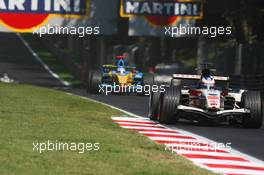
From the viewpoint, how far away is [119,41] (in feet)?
227

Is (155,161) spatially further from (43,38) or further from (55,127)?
(43,38)

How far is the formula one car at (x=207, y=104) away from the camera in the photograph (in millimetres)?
19516

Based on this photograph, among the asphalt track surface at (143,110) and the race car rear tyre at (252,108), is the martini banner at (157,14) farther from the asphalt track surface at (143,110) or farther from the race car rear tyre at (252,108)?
the race car rear tyre at (252,108)

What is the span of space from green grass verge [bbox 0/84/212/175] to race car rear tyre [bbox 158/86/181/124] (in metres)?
1.09

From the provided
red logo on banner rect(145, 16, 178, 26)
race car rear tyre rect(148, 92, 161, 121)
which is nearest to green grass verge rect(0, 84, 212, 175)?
race car rear tyre rect(148, 92, 161, 121)

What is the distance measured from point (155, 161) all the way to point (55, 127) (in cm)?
423

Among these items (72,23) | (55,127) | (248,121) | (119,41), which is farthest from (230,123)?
(119,41)

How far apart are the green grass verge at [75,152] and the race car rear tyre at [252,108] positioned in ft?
8.85
